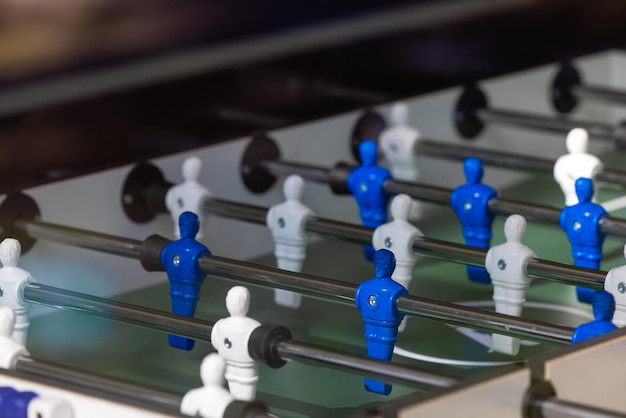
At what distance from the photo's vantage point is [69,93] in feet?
10.0

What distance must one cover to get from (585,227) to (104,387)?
715mm

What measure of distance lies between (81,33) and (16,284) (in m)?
1.84

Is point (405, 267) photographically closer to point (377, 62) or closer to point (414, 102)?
point (414, 102)

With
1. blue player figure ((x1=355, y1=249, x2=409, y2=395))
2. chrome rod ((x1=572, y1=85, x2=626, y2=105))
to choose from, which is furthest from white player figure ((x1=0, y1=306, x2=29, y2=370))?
chrome rod ((x1=572, y1=85, x2=626, y2=105))

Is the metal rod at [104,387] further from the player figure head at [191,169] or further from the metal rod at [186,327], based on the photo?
the player figure head at [191,169]

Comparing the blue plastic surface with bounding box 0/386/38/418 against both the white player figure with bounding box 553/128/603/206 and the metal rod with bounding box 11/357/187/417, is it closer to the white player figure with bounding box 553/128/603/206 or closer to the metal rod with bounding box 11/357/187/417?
the metal rod with bounding box 11/357/187/417

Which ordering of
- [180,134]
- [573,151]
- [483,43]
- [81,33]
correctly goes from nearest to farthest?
1. [573,151]
2. [180,134]
3. [483,43]
4. [81,33]

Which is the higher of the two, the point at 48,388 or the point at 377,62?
the point at 377,62

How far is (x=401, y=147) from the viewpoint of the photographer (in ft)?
7.56

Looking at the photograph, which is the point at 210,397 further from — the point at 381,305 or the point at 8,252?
the point at 8,252

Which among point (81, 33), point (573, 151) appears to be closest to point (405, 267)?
point (573, 151)

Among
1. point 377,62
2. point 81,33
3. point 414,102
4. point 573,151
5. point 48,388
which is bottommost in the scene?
point 48,388

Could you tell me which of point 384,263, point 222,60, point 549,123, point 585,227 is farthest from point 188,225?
point 222,60

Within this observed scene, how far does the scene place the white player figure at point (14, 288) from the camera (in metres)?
1.66
